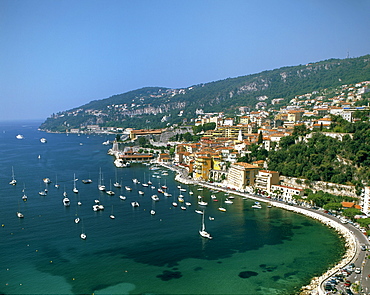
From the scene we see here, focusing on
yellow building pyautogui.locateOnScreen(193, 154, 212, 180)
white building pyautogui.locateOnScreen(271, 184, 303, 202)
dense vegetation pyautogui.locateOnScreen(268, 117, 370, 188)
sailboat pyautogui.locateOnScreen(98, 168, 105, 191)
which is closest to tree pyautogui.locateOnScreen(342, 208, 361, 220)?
dense vegetation pyautogui.locateOnScreen(268, 117, 370, 188)

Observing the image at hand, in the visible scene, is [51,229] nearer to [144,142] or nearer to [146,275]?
[146,275]

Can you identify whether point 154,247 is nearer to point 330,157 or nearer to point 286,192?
point 286,192

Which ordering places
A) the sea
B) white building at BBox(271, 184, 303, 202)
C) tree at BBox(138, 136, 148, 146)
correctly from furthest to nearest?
tree at BBox(138, 136, 148, 146), white building at BBox(271, 184, 303, 202), the sea

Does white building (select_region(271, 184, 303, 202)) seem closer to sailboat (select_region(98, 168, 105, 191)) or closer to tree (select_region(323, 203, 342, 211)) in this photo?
tree (select_region(323, 203, 342, 211))

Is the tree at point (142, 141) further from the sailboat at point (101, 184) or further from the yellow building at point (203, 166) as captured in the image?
the yellow building at point (203, 166)

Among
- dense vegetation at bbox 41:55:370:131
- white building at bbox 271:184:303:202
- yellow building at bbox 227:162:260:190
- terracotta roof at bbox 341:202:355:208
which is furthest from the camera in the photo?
dense vegetation at bbox 41:55:370:131

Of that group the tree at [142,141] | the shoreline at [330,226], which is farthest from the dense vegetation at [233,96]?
the shoreline at [330,226]

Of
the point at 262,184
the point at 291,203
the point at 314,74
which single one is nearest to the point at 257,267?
the point at 291,203
